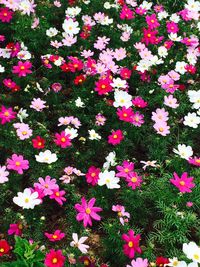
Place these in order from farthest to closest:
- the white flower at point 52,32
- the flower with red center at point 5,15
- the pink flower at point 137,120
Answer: the white flower at point 52,32 → the flower with red center at point 5,15 → the pink flower at point 137,120

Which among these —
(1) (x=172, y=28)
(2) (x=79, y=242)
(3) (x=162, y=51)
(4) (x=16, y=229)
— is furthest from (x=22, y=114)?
(1) (x=172, y=28)

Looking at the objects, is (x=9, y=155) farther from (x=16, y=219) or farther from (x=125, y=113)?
(x=125, y=113)

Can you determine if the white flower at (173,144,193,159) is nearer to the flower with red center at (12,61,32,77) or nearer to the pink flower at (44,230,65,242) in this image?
the pink flower at (44,230,65,242)

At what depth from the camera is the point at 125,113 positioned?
353 centimetres

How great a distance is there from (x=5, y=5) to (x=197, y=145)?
2323mm

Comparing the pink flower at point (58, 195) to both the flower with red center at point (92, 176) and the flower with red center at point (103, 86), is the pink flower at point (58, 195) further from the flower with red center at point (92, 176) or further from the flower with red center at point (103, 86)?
the flower with red center at point (103, 86)

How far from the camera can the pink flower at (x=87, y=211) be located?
2.83 meters

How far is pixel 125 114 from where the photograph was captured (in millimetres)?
3521

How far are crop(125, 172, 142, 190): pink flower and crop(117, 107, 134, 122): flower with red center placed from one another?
55cm

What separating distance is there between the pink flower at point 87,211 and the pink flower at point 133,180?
309 millimetres

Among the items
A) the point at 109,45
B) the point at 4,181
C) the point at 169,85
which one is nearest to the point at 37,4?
the point at 109,45

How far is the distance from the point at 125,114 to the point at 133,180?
673mm

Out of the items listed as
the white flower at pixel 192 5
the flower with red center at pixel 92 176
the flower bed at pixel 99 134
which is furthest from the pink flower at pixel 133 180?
the white flower at pixel 192 5

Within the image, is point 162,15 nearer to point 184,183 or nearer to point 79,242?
point 184,183
